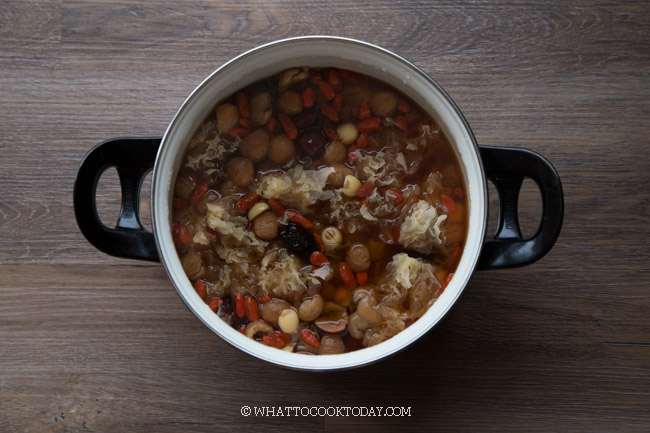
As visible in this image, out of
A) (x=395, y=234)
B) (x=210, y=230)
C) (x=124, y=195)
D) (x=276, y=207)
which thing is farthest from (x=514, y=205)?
(x=124, y=195)

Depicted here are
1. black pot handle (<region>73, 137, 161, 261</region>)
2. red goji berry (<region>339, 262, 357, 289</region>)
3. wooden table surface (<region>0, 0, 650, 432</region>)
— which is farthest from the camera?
wooden table surface (<region>0, 0, 650, 432</region>)

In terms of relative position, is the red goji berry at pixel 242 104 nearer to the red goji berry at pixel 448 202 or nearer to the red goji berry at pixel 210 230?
the red goji berry at pixel 210 230

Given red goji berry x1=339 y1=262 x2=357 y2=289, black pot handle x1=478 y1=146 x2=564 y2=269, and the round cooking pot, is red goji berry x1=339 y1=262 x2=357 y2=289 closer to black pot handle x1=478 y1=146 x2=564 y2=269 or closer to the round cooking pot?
the round cooking pot

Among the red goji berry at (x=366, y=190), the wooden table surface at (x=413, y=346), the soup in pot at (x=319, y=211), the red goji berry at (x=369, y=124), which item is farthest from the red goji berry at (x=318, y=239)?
the wooden table surface at (x=413, y=346)

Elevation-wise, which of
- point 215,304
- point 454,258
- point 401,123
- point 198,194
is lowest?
point 215,304

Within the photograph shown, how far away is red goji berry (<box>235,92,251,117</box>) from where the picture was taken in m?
0.95

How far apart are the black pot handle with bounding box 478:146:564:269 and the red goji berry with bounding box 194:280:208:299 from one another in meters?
0.49

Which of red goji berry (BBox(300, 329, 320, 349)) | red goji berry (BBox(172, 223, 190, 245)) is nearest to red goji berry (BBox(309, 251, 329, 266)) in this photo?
red goji berry (BBox(300, 329, 320, 349))

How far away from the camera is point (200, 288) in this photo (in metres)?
0.92

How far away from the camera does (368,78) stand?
0.96m

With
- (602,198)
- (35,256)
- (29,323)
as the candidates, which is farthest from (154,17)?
(602,198)

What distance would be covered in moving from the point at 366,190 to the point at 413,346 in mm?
386

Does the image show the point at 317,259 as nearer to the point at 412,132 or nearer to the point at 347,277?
the point at 347,277

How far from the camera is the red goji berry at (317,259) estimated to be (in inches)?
37.6
